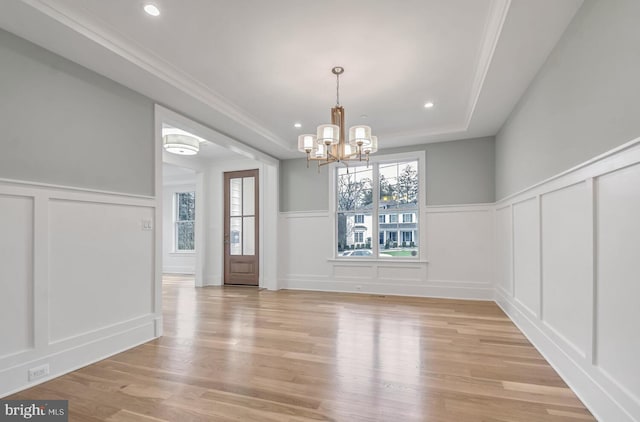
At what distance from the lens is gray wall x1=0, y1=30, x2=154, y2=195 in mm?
→ 2422

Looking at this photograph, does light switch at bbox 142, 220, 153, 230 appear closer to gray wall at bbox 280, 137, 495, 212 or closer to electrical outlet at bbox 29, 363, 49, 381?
electrical outlet at bbox 29, 363, 49, 381

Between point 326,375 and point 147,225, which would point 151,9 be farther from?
point 326,375

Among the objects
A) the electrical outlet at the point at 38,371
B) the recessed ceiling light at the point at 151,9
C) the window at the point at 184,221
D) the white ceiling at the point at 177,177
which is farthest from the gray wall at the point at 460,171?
the window at the point at 184,221

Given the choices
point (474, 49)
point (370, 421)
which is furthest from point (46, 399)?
point (474, 49)

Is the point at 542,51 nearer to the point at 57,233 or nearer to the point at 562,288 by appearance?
the point at 562,288

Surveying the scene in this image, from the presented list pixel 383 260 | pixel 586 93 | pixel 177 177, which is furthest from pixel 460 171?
pixel 177 177

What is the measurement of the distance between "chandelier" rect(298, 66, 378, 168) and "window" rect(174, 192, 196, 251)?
6.72m

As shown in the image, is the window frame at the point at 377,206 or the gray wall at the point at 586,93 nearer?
the gray wall at the point at 586,93

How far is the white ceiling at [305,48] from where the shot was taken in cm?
239

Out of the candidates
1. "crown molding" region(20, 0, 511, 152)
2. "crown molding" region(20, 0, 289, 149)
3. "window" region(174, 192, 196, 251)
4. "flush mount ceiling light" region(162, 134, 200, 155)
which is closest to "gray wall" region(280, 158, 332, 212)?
"flush mount ceiling light" region(162, 134, 200, 155)

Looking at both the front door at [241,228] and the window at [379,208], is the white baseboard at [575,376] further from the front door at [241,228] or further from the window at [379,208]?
the front door at [241,228]

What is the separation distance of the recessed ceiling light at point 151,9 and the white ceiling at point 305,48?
0.05 metres

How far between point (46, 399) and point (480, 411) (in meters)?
2.95

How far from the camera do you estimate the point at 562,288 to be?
2559 mm
